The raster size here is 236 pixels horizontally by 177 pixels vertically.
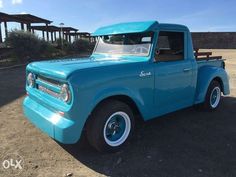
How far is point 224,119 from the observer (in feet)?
17.9

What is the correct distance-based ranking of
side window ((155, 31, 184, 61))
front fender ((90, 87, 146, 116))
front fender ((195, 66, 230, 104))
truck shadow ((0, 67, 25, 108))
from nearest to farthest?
1. front fender ((90, 87, 146, 116))
2. side window ((155, 31, 184, 61))
3. front fender ((195, 66, 230, 104))
4. truck shadow ((0, 67, 25, 108))

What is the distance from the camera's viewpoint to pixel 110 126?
12.9ft

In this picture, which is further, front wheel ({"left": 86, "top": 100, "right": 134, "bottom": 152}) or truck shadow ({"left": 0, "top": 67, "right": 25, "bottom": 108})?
truck shadow ({"left": 0, "top": 67, "right": 25, "bottom": 108})

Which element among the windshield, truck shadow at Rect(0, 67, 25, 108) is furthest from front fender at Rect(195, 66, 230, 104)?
truck shadow at Rect(0, 67, 25, 108)

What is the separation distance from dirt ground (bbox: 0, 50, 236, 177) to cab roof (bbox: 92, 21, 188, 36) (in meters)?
1.71

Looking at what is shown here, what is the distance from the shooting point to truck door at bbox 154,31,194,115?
14.6ft

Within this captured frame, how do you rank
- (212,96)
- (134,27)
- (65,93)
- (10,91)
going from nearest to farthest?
(65,93), (134,27), (212,96), (10,91)

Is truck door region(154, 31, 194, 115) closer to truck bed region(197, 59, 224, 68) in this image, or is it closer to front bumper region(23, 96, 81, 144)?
truck bed region(197, 59, 224, 68)

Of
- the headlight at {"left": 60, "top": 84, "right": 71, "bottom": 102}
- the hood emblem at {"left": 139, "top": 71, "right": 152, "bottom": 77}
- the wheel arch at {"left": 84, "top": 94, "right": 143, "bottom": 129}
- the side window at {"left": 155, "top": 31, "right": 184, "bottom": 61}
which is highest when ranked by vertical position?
the side window at {"left": 155, "top": 31, "right": 184, "bottom": 61}

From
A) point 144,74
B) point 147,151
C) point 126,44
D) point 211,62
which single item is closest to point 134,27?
point 126,44

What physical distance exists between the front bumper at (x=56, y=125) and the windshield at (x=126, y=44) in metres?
1.67

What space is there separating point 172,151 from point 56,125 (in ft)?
5.51

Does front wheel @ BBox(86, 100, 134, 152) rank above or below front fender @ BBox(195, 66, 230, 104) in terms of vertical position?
below

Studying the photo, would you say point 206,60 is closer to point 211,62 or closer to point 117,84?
point 211,62
